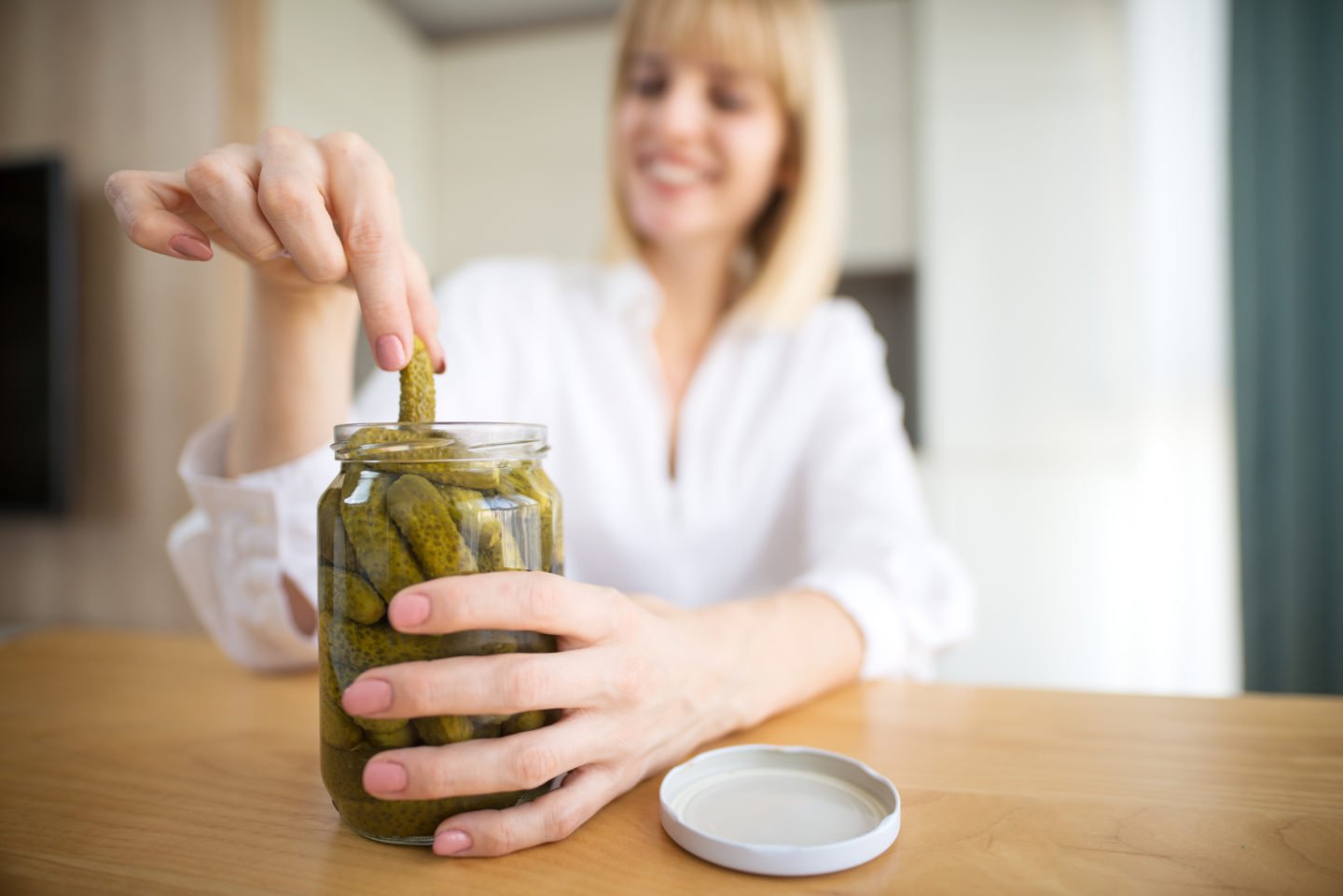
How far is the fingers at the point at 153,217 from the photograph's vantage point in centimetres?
51

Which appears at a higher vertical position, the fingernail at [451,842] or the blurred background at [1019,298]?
the blurred background at [1019,298]

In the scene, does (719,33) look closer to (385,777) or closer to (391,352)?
(391,352)

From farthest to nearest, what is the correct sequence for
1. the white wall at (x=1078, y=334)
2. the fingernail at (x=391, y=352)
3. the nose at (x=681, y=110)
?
1. the white wall at (x=1078, y=334)
2. the nose at (x=681, y=110)
3. the fingernail at (x=391, y=352)

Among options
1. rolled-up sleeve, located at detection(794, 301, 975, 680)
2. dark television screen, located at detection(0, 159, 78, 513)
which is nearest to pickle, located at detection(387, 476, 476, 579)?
rolled-up sleeve, located at detection(794, 301, 975, 680)

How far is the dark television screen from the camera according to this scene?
7.77 ft

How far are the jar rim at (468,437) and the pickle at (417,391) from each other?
4 centimetres

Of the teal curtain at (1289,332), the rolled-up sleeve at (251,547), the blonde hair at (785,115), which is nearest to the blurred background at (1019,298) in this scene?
the teal curtain at (1289,332)

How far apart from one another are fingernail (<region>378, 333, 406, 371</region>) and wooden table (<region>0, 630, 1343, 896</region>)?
268mm

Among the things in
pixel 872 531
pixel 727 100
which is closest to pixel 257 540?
pixel 872 531

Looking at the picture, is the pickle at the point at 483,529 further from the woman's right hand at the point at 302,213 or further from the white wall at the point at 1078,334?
the white wall at the point at 1078,334

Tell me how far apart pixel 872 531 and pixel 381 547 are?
2.50ft

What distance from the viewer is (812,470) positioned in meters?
1.29

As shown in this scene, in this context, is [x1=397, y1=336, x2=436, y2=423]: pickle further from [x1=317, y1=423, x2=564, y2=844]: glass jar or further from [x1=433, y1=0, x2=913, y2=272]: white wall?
[x1=433, y1=0, x2=913, y2=272]: white wall

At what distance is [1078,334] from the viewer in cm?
261
